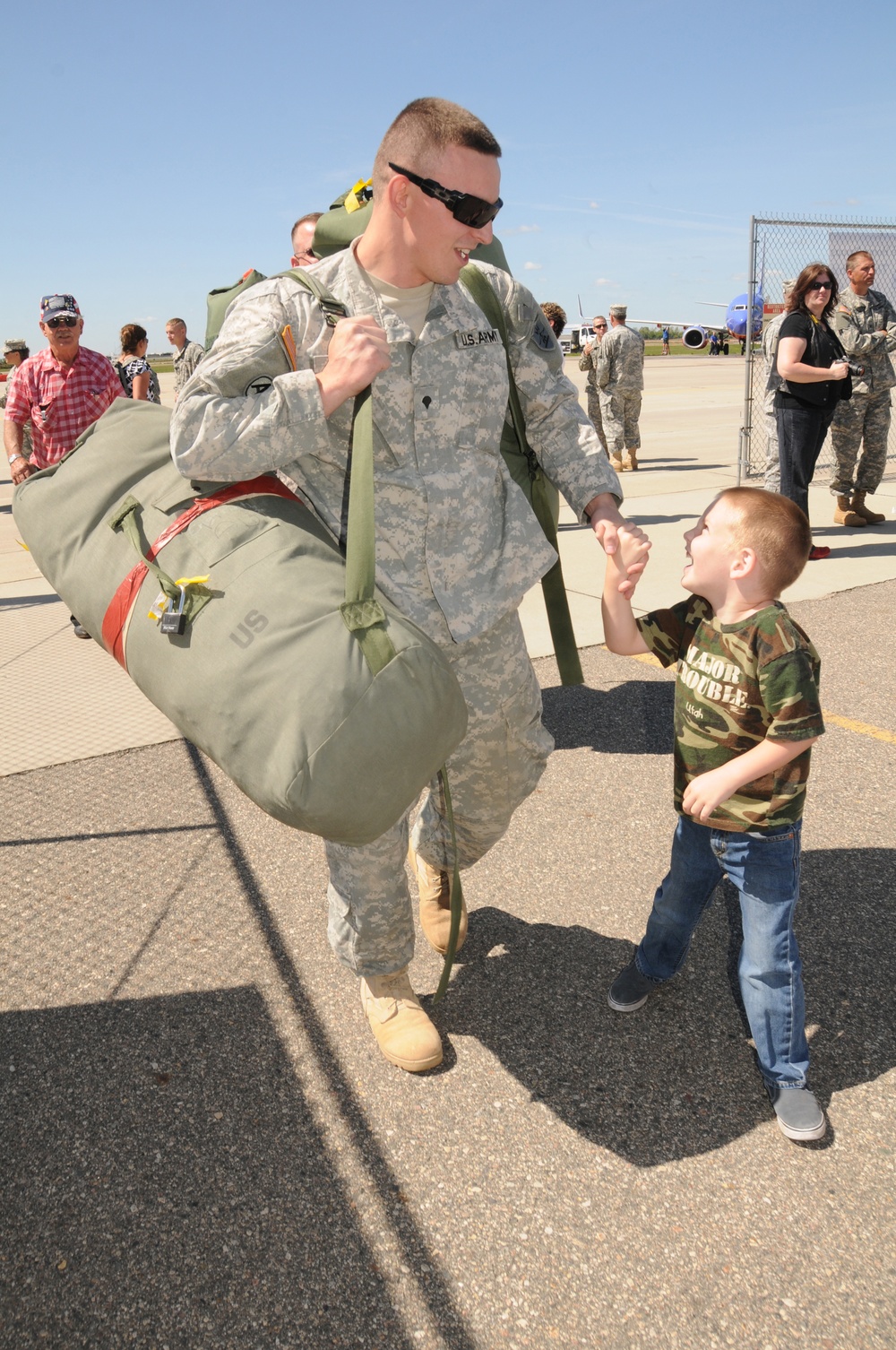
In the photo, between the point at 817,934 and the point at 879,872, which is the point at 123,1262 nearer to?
the point at 817,934

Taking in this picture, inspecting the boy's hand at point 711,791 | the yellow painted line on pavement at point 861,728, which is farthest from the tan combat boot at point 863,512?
the boy's hand at point 711,791

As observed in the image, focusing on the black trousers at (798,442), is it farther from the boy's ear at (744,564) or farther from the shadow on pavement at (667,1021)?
the boy's ear at (744,564)

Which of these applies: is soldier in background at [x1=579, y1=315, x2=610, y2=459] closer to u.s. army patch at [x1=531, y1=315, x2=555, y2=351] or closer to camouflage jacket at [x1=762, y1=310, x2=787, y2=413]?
camouflage jacket at [x1=762, y1=310, x2=787, y2=413]

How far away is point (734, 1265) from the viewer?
6.30ft

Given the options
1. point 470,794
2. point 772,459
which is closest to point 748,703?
point 470,794

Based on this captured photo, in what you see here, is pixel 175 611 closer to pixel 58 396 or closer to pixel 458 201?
pixel 458 201

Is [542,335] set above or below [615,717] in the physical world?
above

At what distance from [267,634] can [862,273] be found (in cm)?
748

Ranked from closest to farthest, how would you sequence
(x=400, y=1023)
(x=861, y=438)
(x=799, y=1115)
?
1. (x=799, y=1115)
2. (x=400, y=1023)
3. (x=861, y=438)

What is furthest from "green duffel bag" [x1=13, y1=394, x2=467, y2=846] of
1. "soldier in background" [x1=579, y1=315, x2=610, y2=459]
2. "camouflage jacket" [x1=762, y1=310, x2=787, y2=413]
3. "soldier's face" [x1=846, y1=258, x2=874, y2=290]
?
"soldier in background" [x1=579, y1=315, x2=610, y2=459]

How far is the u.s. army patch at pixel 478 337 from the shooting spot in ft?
7.74

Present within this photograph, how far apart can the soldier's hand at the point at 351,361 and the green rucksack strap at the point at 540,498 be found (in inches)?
20.9

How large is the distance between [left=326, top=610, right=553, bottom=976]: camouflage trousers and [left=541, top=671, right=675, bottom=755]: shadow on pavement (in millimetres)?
1702

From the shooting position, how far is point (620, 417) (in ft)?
41.1
